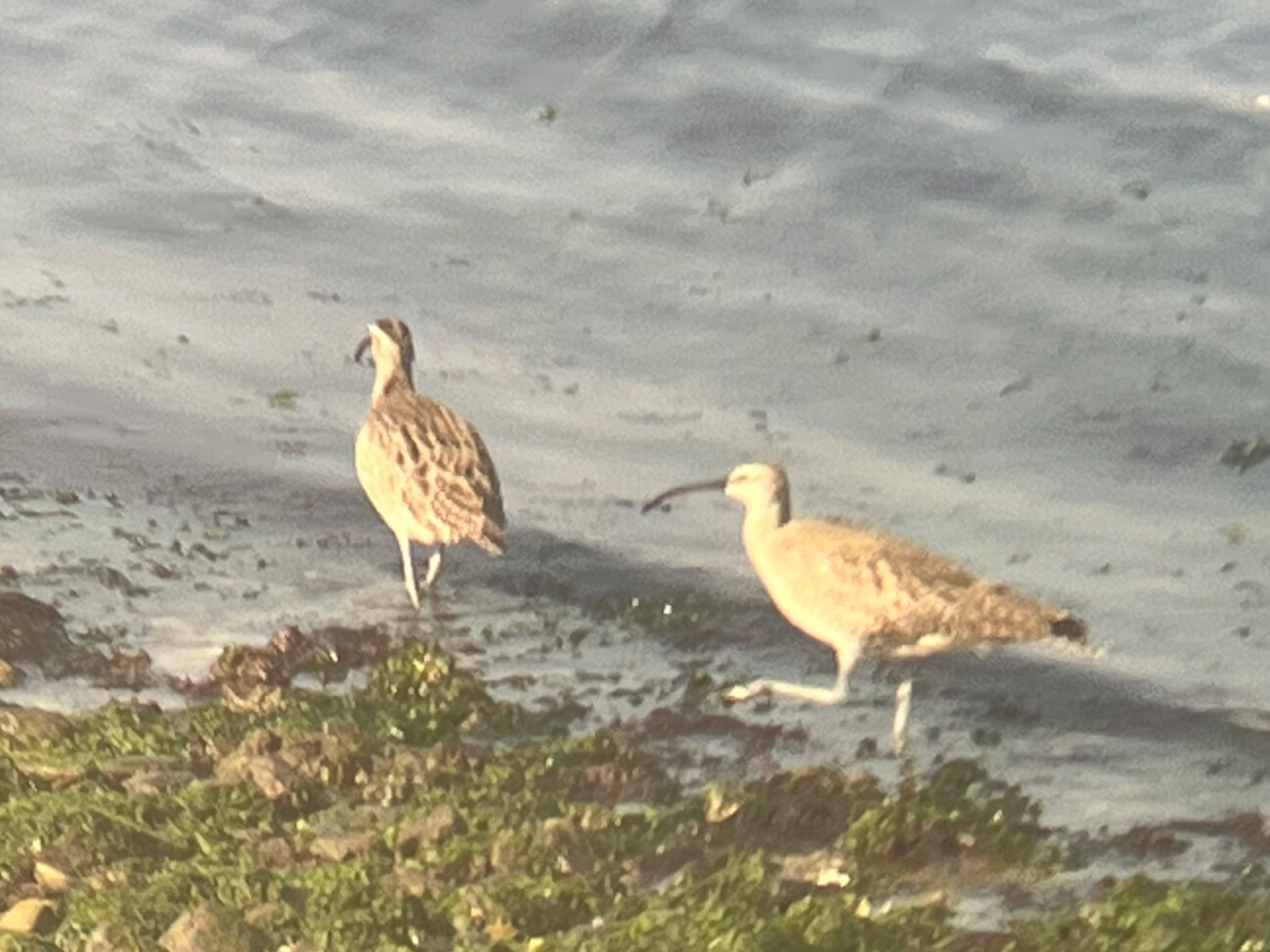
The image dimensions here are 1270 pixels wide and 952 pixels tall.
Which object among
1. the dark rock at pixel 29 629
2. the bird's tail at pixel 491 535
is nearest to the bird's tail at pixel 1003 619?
the bird's tail at pixel 491 535

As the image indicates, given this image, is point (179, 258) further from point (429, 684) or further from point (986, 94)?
point (986, 94)

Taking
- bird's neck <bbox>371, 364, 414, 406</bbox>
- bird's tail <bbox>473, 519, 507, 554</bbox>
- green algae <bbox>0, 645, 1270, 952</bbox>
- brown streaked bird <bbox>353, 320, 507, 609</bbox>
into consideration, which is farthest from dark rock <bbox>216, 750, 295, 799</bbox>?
bird's neck <bbox>371, 364, 414, 406</bbox>

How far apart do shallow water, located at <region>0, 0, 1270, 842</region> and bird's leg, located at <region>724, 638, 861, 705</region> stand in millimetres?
60

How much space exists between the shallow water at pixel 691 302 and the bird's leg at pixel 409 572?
0.05 meters

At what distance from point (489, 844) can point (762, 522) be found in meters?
1.46

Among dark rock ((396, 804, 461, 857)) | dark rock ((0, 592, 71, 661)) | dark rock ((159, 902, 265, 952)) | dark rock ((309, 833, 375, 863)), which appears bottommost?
dark rock ((159, 902, 265, 952))

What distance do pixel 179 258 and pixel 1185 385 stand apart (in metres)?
3.59

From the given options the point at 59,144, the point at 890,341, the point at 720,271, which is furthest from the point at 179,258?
the point at 890,341

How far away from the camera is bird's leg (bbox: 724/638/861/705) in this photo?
18.2ft

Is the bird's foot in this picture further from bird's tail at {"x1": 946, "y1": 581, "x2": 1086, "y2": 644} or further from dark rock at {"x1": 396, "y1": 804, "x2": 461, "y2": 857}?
dark rock at {"x1": 396, "y1": 804, "x2": 461, "y2": 857}

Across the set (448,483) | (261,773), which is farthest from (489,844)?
(448,483)

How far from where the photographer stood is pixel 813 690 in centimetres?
557

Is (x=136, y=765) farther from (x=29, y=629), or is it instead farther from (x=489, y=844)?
(x=489, y=844)

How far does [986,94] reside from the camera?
679 centimetres
